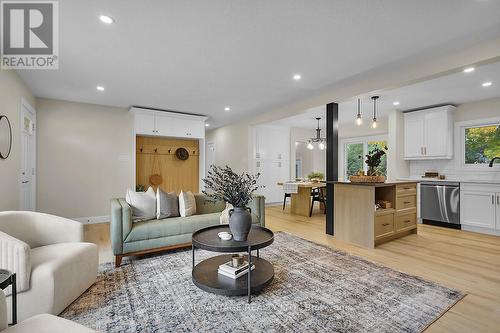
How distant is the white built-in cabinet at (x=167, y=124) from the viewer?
5.40m

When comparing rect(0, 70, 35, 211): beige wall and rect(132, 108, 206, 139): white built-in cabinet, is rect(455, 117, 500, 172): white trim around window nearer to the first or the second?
rect(132, 108, 206, 139): white built-in cabinet

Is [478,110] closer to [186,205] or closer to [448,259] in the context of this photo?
[448,259]

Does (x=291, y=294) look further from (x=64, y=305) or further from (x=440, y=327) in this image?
(x=64, y=305)

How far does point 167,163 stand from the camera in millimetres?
6094

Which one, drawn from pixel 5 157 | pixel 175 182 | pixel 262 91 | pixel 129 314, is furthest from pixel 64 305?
pixel 175 182

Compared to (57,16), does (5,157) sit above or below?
below

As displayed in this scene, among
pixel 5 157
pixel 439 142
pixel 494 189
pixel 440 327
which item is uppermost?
pixel 439 142

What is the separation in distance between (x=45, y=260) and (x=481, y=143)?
679cm

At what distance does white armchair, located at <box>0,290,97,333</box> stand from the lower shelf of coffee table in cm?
112

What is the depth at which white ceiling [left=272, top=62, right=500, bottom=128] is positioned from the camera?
3.52 m

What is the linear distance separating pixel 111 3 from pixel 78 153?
4008mm

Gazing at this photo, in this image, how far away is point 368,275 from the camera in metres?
2.60

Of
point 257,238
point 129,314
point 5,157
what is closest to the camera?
point 129,314

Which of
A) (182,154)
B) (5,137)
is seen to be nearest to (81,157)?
(5,137)
